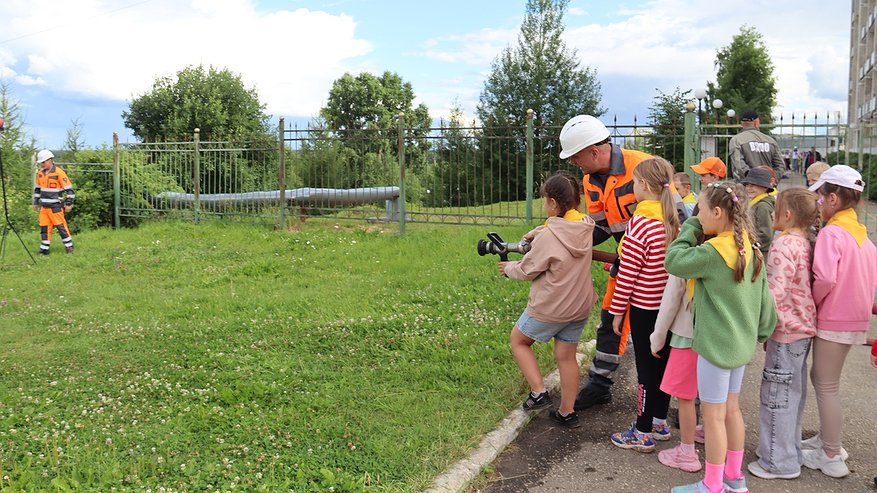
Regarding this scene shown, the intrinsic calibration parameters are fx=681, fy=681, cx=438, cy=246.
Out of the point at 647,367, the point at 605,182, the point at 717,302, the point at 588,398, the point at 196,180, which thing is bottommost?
the point at 588,398

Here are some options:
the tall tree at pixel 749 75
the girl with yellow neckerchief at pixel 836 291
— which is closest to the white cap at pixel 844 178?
the girl with yellow neckerchief at pixel 836 291

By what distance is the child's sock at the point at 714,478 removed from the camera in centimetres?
335

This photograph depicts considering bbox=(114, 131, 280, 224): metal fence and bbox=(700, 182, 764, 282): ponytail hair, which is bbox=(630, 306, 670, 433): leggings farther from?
bbox=(114, 131, 280, 224): metal fence

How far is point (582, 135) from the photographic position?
4.14 m

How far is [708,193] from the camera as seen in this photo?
333 cm

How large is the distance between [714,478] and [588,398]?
1417 mm

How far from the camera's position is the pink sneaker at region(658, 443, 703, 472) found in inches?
148

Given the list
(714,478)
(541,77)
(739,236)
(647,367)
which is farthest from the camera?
(541,77)

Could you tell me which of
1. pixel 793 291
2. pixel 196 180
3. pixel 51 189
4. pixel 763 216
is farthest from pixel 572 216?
pixel 196 180

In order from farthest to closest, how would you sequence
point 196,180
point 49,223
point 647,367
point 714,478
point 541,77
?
point 541,77 → point 196,180 → point 49,223 → point 647,367 → point 714,478

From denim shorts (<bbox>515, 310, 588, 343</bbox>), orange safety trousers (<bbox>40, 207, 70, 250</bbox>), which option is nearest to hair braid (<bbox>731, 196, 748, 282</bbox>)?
denim shorts (<bbox>515, 310, 588, 343</bbox>)

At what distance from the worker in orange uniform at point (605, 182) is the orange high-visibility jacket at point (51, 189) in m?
Answer: 11.4

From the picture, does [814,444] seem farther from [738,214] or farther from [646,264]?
[738,214]

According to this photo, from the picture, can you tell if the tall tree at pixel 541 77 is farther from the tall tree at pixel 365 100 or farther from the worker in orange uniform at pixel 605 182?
the worker in orange uniform at pixel 605 182
